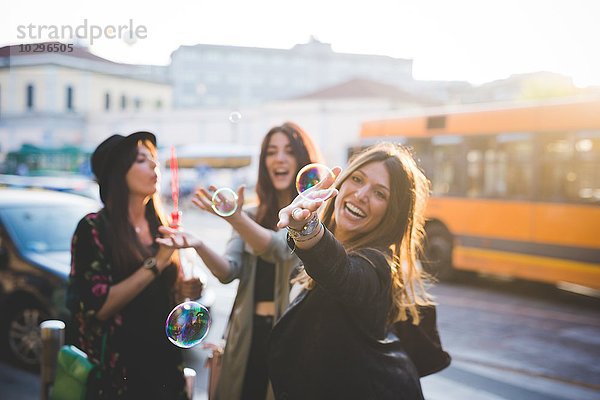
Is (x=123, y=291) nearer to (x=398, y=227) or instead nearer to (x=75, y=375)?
(x=75, y=375)

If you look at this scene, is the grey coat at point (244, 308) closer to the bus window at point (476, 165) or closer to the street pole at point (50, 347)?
the street pole at point (50, 347)

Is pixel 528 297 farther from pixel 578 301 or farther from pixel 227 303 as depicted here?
pixel 227 303

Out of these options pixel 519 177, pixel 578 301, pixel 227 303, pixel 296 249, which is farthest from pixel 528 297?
pixel 296 249

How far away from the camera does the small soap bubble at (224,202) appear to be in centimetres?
262

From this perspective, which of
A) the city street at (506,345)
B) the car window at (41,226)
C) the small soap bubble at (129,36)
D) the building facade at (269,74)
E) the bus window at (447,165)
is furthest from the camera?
the building facade at (269,74)

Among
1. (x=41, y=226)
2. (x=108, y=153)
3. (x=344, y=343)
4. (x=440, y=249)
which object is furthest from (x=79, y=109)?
(x=344, y=343)

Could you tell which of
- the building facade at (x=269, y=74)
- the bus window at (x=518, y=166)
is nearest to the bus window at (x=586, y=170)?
the bus window at (x=518, y=166)

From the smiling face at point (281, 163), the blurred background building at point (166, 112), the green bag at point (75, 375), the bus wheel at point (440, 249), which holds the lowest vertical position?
the bus wheel at point (440, 249)

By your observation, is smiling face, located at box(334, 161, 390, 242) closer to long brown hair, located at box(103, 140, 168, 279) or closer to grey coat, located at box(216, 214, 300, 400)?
grey coat, located at box(216, 214, 300, 400)

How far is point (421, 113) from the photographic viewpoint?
37.7ft

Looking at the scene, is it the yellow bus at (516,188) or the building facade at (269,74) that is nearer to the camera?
the yellow bus at (516,188)

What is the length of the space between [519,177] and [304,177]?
7.89m

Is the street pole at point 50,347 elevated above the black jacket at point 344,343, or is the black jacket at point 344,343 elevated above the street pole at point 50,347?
the black jacket at point 344,343

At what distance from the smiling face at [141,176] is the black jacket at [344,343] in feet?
3.95
